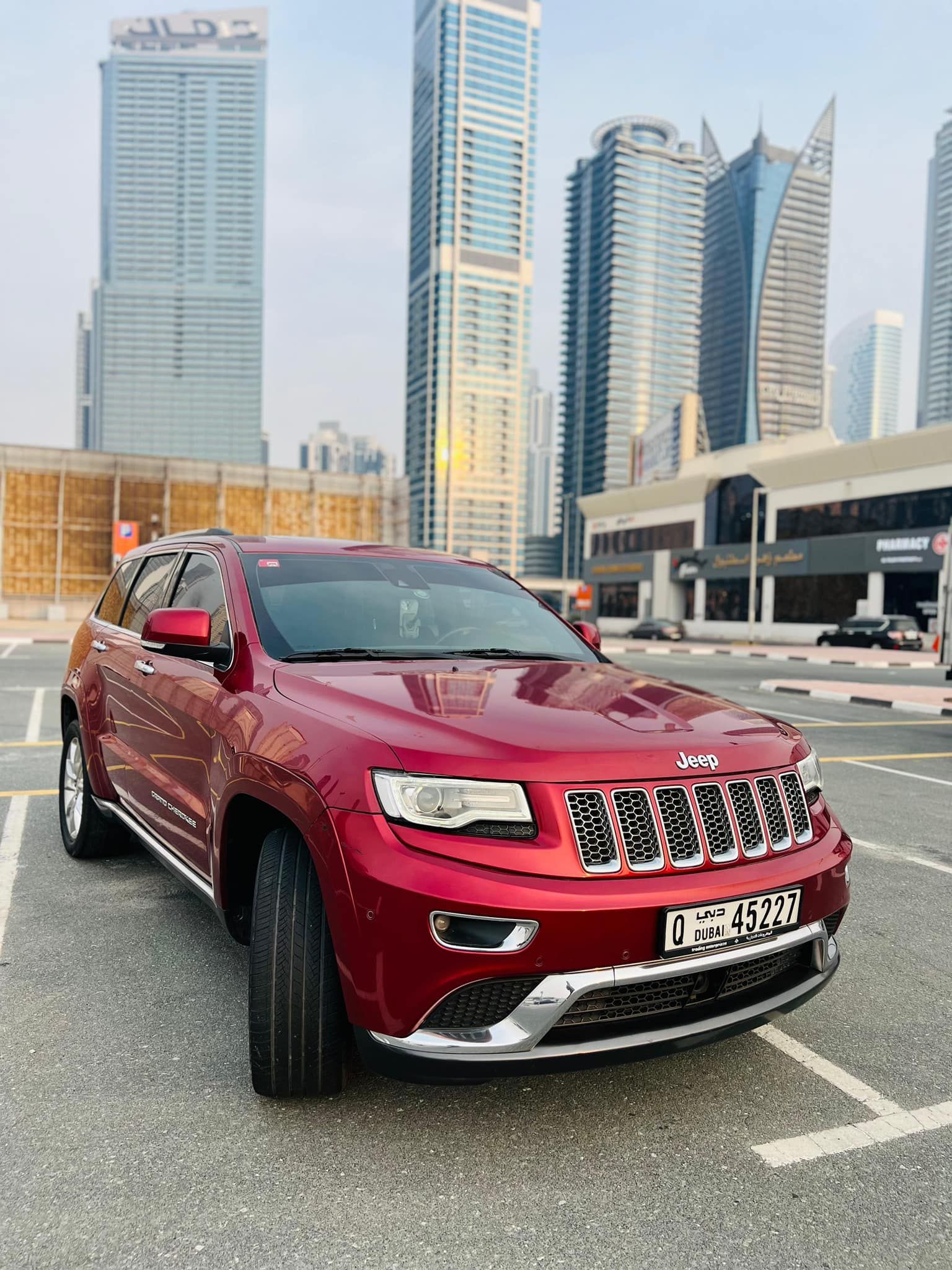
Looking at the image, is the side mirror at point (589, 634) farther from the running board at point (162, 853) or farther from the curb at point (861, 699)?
the curb at point (861, 699)

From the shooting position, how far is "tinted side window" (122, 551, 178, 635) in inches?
167

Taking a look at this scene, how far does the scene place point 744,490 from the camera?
56719mm

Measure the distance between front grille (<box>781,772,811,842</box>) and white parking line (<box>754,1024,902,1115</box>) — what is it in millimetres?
614

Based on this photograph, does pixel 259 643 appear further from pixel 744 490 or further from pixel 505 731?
pixel 744 490

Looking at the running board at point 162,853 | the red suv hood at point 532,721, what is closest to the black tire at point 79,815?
the running board at point 162,853

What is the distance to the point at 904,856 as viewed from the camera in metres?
5.45

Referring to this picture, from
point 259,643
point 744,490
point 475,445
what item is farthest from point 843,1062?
point 475,445

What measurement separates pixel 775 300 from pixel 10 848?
536ft

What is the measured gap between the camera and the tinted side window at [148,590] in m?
4.25

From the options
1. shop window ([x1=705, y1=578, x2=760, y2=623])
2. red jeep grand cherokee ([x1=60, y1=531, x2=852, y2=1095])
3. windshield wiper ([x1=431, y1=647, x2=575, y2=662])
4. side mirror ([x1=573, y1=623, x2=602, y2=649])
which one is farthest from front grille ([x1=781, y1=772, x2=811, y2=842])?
shop window ([x1=705, y1=578, x2=760, y2=623])

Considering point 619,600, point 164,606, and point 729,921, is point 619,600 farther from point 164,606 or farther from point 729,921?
point 729,921

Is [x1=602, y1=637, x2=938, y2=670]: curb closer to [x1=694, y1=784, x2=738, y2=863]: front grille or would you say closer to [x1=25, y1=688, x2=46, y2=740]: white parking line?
[x1=25, y1=688, x2=46, y2=740]: white parking line

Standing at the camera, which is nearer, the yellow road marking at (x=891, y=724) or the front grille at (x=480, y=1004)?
the front grille at (x=480, y=1004)

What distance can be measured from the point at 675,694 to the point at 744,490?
56.5 m
